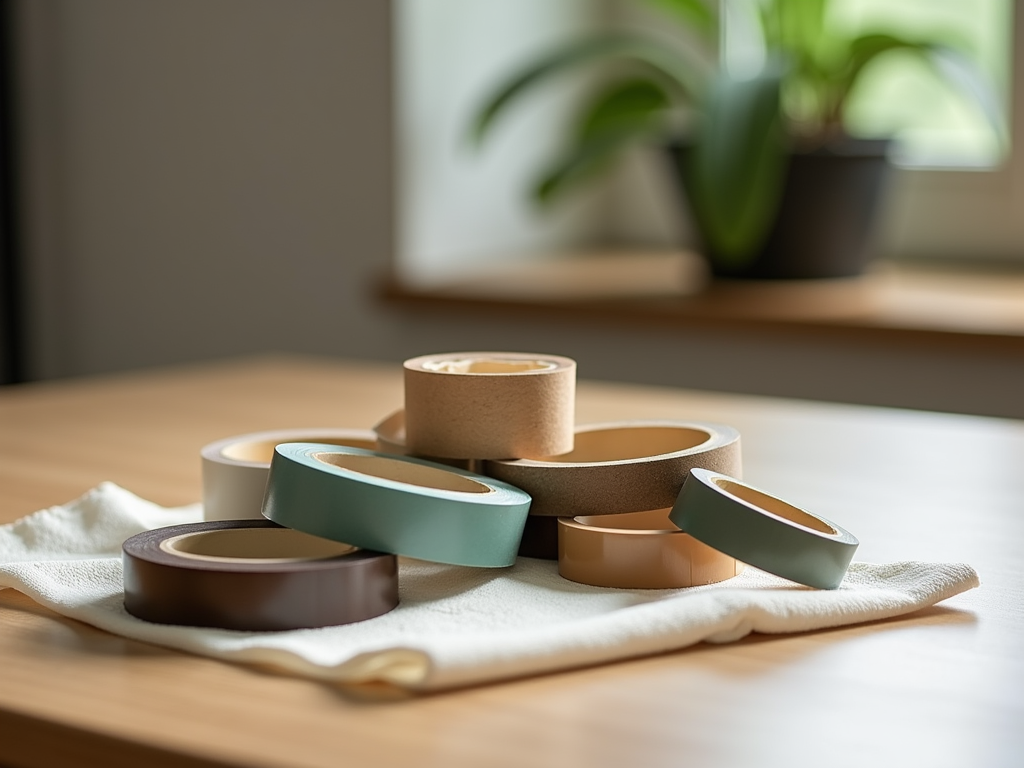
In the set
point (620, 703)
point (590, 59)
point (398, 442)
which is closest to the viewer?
point (620, 703)

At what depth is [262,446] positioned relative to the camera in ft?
2.54

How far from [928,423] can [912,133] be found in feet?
3.84

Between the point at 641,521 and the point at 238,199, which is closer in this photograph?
the point at 641,521

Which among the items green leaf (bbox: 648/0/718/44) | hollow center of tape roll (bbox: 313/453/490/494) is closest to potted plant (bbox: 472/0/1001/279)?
green leaf (bbox: 648/0/718/44)

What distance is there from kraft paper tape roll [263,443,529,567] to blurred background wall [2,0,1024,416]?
46.9 inches

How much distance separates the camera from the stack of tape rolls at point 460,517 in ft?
1.90

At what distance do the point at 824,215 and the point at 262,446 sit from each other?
1.22m

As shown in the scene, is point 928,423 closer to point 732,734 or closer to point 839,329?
point 839,329

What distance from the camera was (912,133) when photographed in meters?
2.18

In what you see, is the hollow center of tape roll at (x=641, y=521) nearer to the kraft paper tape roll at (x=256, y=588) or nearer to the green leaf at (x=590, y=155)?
the kraft paper tape roll at (x=256, y=588)

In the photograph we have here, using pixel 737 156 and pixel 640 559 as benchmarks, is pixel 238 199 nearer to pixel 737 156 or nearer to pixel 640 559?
pixel 737 156

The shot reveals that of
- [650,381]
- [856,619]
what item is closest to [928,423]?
[856,619]

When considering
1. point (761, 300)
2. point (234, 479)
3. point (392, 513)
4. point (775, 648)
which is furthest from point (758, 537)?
point (761, 300)

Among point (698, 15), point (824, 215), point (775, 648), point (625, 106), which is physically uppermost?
point (698, 15)
